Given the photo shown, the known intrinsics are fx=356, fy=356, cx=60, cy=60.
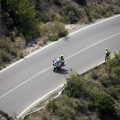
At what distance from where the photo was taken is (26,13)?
38719mm

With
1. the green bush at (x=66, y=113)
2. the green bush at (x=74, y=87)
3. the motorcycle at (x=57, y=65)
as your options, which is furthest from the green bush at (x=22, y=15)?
the green bush at (x=66, y=113)

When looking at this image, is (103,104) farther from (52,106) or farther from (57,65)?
(57,65)

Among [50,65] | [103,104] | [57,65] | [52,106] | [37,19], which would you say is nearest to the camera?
[52,106]

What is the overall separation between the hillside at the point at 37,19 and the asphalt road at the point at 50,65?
1.44 m

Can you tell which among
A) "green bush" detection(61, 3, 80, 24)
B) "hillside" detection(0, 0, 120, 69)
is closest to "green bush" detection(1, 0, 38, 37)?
"hillside" detection(0, 0, 120, 69)

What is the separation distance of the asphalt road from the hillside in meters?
1.44

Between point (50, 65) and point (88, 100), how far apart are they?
20.1 ft

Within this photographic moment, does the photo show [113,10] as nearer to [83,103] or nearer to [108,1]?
[108,1]

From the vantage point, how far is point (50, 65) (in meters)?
33.8

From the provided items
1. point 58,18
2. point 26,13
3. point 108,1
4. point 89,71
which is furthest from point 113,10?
point 89,71

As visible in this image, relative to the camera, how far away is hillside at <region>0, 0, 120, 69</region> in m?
36.3

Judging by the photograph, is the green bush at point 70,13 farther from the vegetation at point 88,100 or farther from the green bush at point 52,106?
the green bush at point 52,106

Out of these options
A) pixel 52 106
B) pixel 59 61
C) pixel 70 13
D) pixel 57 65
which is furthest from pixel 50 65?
pixel 70 13

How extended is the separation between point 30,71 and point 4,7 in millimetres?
9839
